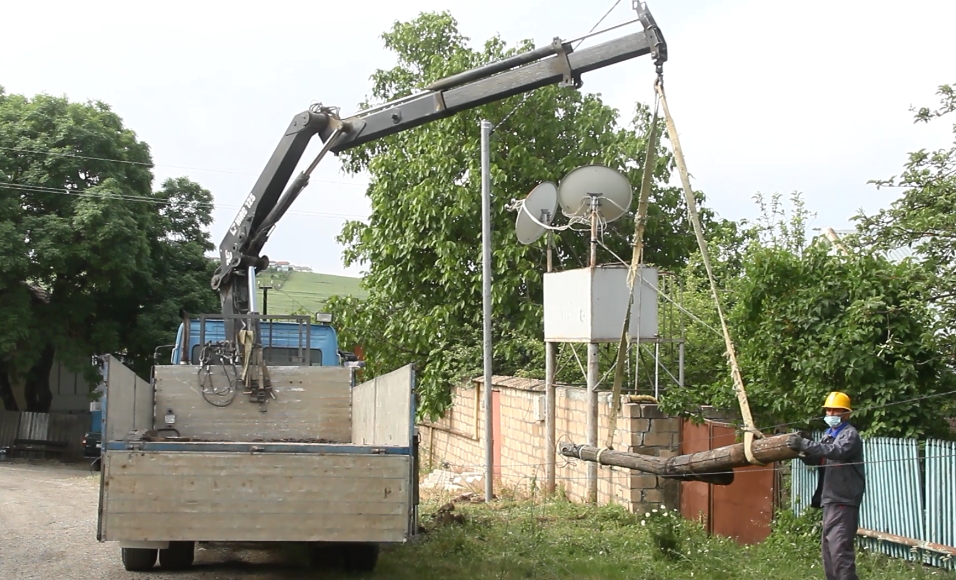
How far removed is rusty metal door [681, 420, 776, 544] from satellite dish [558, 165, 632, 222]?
8.47 feet

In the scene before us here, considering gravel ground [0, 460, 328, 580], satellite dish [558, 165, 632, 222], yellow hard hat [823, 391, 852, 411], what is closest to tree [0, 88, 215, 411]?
gravel ground [0, 460, 328, 580]

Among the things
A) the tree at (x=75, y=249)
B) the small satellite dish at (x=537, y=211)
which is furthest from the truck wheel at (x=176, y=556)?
the tree at (x=75, y=249)

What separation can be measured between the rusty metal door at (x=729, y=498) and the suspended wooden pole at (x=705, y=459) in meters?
1.42

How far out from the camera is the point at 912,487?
816 cm

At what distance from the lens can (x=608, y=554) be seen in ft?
31.1

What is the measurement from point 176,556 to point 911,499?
6.29 meters

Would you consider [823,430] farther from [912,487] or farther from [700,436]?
[700,436]

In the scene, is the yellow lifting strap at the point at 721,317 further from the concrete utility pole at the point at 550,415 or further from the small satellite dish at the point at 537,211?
the concrete utility pole at the point at 550,415

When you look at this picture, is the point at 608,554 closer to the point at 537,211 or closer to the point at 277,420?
the point at 277,420

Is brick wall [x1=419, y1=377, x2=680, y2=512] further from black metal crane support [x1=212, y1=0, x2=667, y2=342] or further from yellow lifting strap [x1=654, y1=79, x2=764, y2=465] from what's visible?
yellow lifting strap [x1=654, y1=79, x2=764, y2=465]

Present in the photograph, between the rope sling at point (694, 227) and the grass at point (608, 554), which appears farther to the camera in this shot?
the grass at point (608, 554)

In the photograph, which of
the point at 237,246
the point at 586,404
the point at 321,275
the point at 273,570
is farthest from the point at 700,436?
the point at 321,275

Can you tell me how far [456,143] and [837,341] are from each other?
39.4ft

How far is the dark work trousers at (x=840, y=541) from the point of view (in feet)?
24.0
